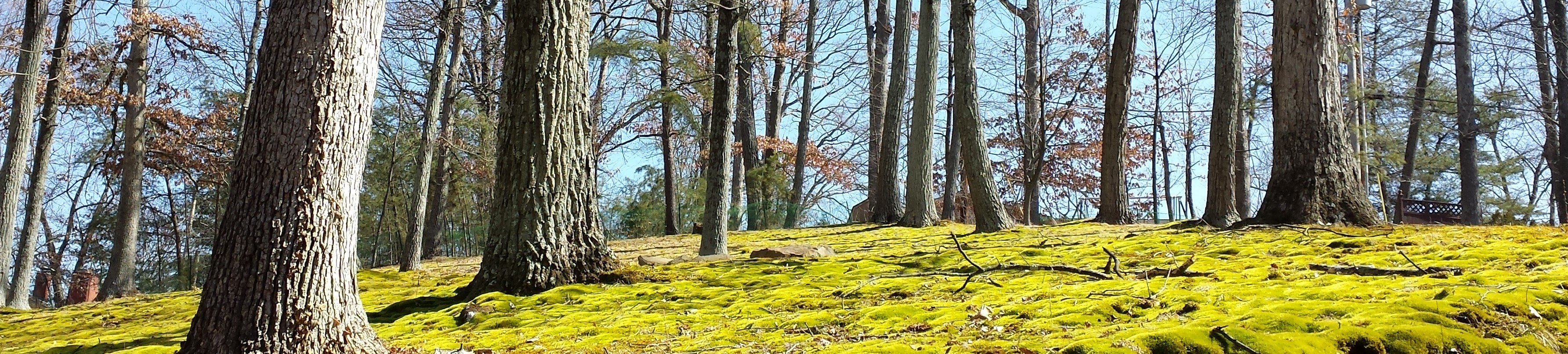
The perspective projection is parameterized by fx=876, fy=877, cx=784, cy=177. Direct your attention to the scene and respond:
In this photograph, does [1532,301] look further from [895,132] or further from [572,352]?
[895,132]

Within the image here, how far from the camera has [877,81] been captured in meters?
22.3

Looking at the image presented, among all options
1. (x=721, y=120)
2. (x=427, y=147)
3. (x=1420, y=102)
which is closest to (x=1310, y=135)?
(x=721, y=120)

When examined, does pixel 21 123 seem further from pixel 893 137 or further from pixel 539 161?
pixel 893 137

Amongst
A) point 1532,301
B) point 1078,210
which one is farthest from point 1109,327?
point 1078,210

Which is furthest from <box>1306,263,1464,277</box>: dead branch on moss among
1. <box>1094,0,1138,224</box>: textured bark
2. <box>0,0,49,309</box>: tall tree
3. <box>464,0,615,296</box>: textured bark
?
<box>0,0,49,309</box>: tall tree

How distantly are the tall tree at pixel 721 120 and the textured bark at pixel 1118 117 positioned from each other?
5637mm

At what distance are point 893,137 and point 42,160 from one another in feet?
40.1

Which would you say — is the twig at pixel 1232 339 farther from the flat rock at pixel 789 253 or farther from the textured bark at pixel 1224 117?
the textured bark at pixel 1224 117

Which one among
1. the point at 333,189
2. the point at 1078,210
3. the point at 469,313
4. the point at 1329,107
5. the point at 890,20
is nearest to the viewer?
the point at 333,189

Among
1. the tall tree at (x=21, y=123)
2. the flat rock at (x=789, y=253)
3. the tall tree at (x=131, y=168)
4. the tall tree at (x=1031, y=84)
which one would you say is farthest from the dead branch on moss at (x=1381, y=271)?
the tall tree at (x=131, y=168)

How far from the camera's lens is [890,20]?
2156 centimetres

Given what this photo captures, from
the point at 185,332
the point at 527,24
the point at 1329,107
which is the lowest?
the point at 185,332

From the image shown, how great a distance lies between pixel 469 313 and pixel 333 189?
2.06 m

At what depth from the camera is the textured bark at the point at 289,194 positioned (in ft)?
11.6
